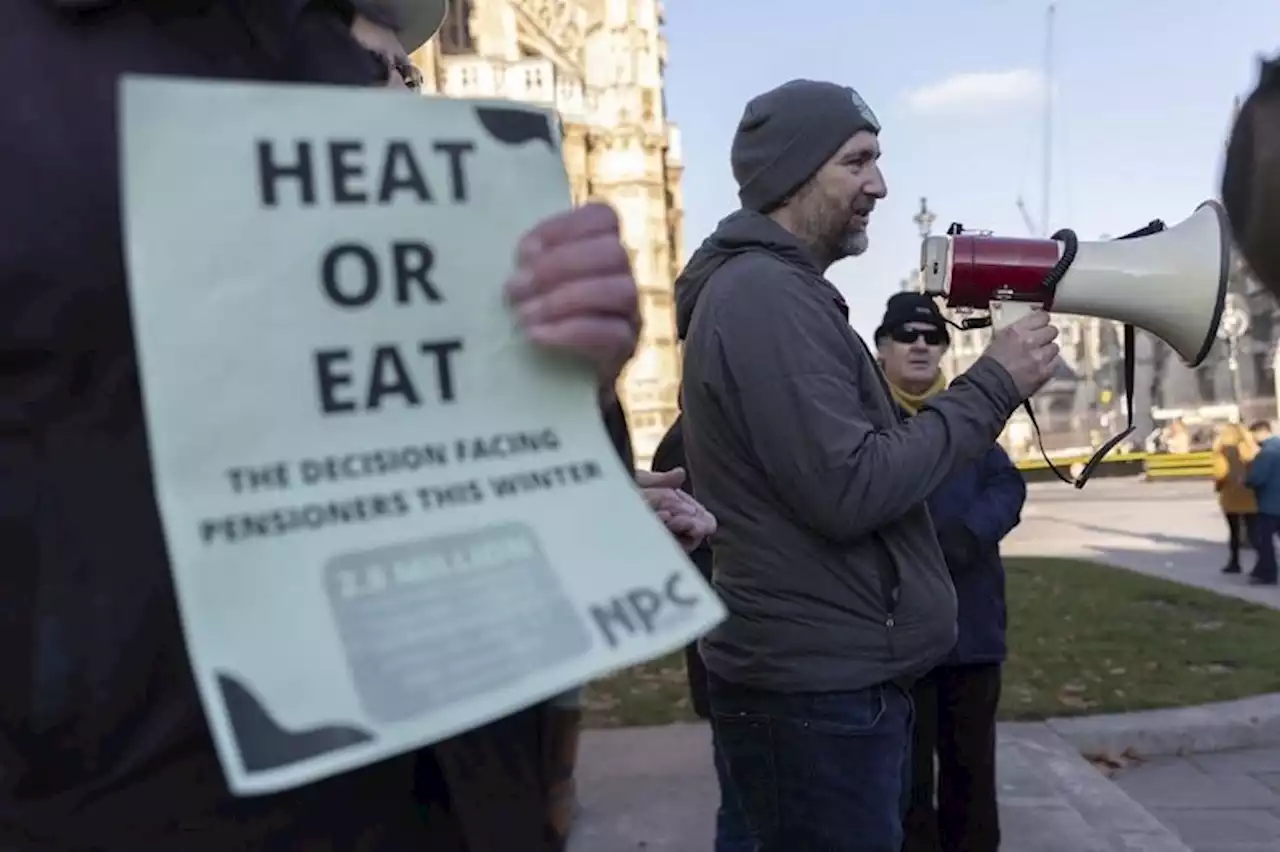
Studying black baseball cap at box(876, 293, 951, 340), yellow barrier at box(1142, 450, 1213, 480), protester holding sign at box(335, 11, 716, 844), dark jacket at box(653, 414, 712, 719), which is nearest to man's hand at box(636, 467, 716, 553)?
protester holding sign at box(335, 11, 716, 844)

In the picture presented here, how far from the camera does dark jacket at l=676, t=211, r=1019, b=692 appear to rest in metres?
2.53

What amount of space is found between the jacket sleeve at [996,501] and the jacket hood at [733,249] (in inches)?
50.0

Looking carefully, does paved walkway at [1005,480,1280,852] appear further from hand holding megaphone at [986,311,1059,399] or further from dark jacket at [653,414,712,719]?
hand holding megaphone at [986,311,1059,399]

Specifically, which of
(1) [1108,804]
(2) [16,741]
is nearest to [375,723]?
(2) [16,741]

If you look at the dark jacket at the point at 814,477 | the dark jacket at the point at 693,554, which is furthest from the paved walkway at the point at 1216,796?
the dark jacket at the point at 814,477

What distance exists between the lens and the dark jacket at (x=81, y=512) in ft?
3.63

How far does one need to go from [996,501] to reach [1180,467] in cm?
3142

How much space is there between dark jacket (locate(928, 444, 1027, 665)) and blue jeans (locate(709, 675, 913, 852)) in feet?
4.05

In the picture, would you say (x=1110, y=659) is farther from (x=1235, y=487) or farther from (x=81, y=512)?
(x=81, y=512)

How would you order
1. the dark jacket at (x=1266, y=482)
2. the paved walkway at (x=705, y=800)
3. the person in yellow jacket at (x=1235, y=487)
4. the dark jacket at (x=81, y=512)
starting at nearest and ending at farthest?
the dark jacket at (x=81, y=512), the paved walkway at (x=705, y=800), the dark jacket at (x=1266, y=482), the person in yellow jacket at (x=1235, y=487)

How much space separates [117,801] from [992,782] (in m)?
3.24

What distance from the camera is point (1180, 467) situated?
108 ft

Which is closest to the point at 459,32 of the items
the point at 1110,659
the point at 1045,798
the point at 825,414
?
the point at 1110,659

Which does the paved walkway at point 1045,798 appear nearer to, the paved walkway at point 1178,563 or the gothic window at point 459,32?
the paved walkway at point 1178,563
